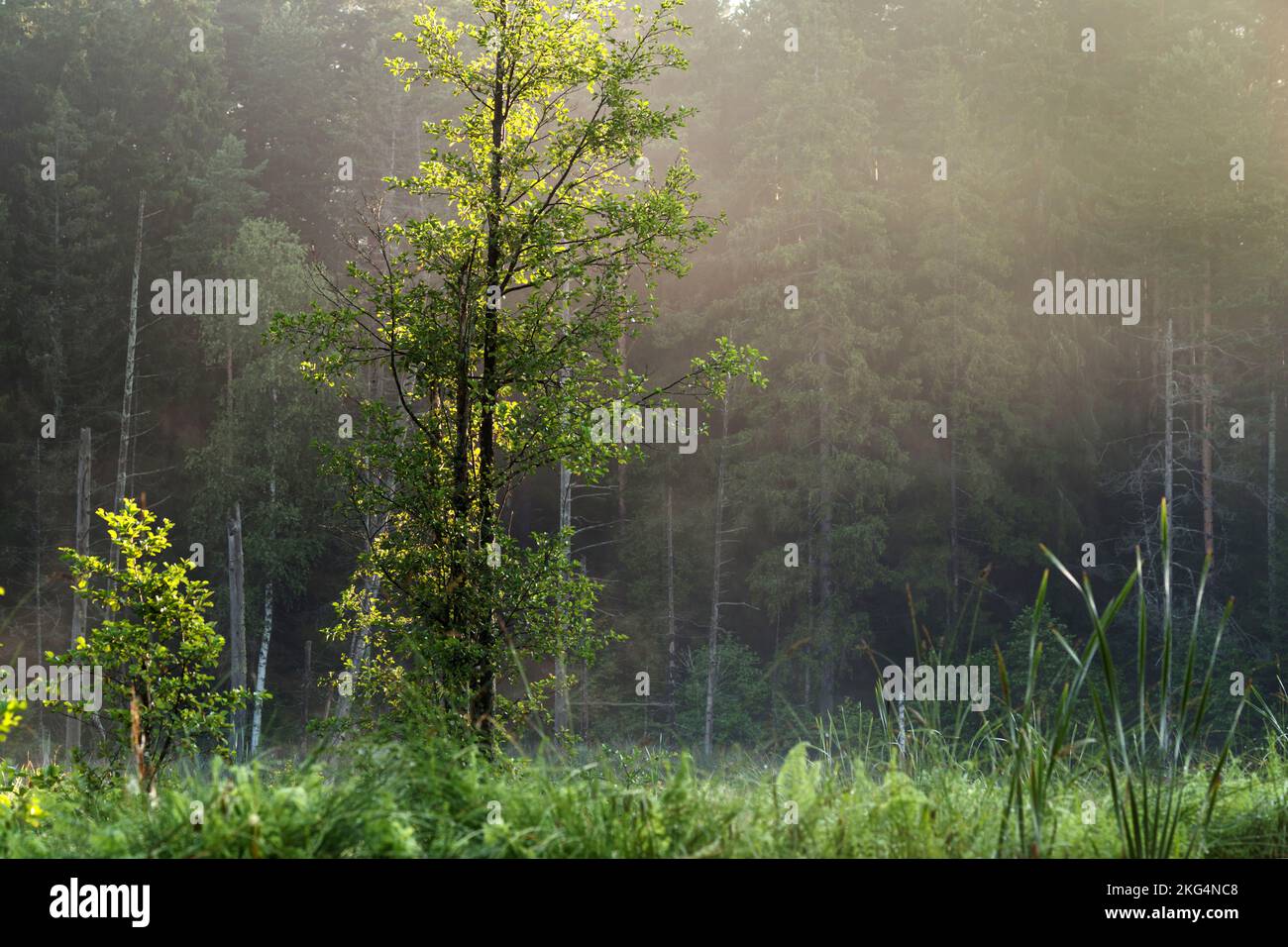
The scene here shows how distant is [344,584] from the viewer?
3038 cm

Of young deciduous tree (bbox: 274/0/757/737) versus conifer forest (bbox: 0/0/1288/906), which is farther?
conifer forest (bbox: 0/0/1288/906)

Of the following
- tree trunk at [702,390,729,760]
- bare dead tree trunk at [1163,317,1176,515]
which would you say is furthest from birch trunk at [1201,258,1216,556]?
tree trunk at [702,390,729,760]

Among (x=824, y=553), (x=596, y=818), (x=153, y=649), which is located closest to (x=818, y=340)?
(x=824, y=553)

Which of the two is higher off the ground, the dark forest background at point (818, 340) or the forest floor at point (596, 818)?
the dark forest background at point (818, 340)

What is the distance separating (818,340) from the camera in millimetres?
26922

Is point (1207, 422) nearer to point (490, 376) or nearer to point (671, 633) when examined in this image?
point (671, 633)

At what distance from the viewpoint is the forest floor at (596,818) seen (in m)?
3.48

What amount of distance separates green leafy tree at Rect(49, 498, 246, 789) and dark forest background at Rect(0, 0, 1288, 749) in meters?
16.9

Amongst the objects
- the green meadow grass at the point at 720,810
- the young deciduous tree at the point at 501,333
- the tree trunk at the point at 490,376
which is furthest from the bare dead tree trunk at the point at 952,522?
the green meadow grass at the point at 720,810

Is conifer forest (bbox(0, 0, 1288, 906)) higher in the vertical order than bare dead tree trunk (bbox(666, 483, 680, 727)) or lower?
higher

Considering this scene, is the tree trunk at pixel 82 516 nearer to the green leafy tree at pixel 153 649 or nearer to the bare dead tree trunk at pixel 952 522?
the bare dead tree trunk at pixel 952 522

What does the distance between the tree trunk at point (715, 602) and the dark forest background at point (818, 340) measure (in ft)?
0.70

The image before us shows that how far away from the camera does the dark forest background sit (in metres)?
25.9

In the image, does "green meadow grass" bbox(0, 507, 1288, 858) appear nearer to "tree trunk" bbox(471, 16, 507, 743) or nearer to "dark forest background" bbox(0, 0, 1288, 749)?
"tree trunk" bbox(471, 16, 507, 743)
